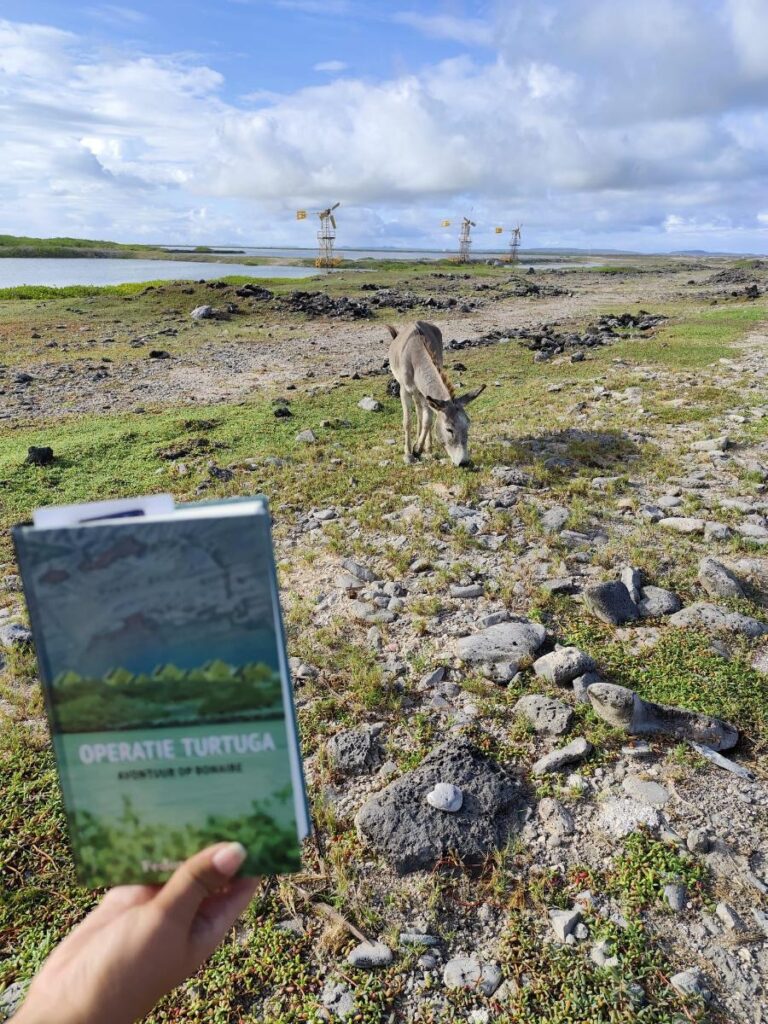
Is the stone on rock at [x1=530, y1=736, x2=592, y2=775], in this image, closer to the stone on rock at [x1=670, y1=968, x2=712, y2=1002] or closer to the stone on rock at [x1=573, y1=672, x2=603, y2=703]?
the stone on rock at [x1=573, y1=672, x2=603, y2=703]

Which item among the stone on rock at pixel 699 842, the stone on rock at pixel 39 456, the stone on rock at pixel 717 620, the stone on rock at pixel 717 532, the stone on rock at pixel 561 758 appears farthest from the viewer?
the stone on rock at pixel 39 456

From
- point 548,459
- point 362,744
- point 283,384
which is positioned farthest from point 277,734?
point 283,384

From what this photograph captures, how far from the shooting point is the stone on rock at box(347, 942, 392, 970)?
295 centimetres

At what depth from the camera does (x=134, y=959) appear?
5.39 feet

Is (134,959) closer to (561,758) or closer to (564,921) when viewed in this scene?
(564,921)

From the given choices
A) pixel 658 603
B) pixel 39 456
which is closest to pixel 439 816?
pixel 658 603

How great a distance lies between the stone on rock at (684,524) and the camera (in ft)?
23.4

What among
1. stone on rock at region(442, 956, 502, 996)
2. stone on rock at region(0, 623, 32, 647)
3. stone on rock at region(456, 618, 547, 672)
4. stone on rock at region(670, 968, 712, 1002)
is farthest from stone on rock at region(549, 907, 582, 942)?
stone on rock at region(0, 623, 32, 647)

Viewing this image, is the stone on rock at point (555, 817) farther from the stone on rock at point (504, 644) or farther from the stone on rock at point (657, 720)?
the stone on rock at point (504, 644)

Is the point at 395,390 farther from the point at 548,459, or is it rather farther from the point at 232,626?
the point at 232,626

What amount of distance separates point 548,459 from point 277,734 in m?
8.68

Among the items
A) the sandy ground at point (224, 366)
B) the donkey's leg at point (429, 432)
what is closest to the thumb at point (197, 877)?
the donkey's leg at point (429, 432)

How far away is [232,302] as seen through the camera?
3203 centimetres

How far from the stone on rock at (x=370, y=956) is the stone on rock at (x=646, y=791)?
172 centimetres
